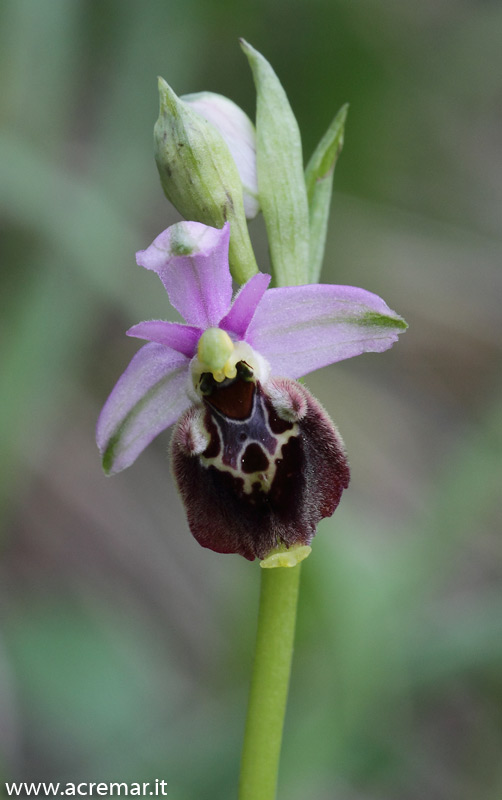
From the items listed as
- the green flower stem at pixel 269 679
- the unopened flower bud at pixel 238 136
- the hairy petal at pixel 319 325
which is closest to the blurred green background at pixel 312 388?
the green flower stem at pixel 269 679

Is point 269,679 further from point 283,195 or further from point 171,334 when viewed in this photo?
point 283,195

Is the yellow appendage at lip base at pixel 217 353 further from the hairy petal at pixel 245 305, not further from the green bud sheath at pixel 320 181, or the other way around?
the green bud sheath at pixel 320 181

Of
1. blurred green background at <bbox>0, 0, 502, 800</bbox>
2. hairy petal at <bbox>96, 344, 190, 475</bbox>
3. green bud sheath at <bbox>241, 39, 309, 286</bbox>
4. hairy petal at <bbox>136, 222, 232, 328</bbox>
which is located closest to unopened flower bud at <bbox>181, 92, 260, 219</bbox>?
green bud sheath at <bbox>241, 39, 309, 286</bbox>

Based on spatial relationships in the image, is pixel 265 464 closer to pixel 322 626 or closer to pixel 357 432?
pixel 322 626

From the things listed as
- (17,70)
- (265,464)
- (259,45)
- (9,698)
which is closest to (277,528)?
(265,464)

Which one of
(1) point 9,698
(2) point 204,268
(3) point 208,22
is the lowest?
(1) point 9,698

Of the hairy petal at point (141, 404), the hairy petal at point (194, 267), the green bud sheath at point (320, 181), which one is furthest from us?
the green bud sheath at point (320, 181)

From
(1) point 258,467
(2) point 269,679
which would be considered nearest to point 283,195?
(1) point 258,467
